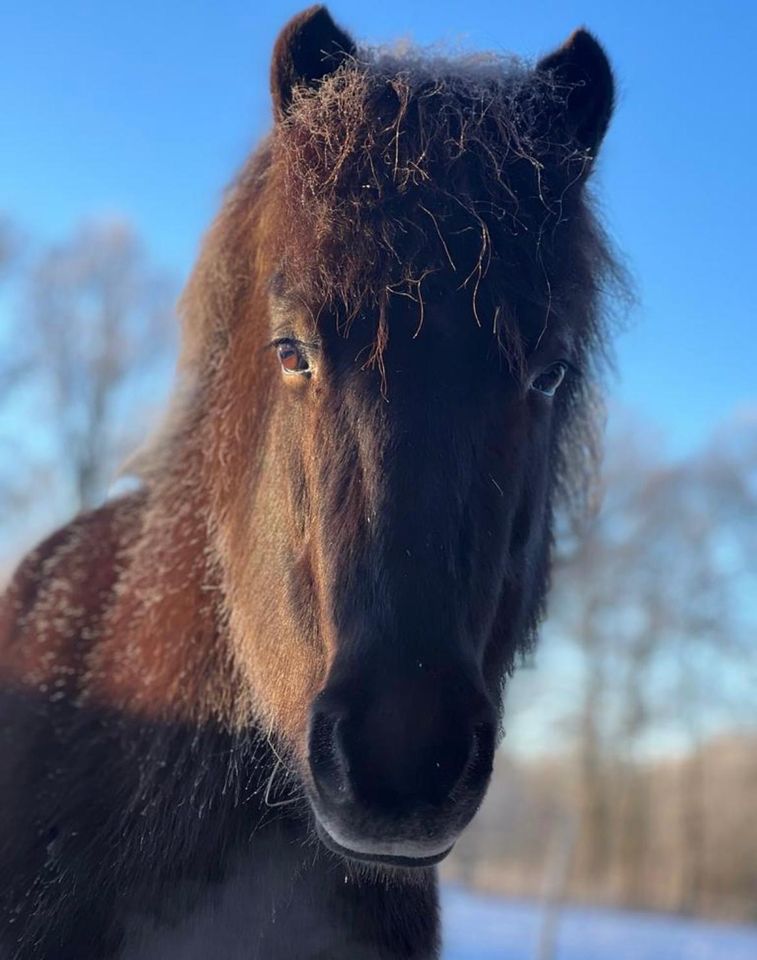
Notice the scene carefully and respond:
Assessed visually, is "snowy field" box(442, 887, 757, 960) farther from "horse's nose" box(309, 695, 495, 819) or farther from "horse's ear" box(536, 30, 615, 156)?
"horse's ear" box(536, 30, 615, 156)

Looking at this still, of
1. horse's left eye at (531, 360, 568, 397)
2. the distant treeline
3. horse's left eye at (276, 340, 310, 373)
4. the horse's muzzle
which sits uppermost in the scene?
horse's left eye at (276, 340, 310, 373)

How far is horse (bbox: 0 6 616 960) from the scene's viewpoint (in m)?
1.73

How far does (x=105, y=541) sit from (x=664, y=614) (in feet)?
46.4

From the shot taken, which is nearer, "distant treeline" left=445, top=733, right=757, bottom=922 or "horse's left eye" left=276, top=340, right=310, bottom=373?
"horse's left eye" left=276, top=340, right=310, bottom=373

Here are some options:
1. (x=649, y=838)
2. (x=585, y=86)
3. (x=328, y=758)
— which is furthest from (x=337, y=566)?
(x=649, y=838)

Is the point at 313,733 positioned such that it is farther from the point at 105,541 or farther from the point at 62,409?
the point at 62,409

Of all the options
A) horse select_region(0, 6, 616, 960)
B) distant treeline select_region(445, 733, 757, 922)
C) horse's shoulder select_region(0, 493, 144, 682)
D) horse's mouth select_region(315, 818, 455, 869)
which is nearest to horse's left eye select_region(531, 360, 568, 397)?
horse select_region(0, 6, 616, 960)

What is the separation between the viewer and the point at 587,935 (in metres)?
13.5

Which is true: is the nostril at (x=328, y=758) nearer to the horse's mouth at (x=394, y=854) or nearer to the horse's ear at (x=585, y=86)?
the horse's mouth at (x=394, y=854)

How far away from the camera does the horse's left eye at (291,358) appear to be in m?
2.23

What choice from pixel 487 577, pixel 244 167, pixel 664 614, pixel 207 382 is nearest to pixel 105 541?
pixel 207 382

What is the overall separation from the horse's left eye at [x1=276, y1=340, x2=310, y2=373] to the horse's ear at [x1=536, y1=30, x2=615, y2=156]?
1056mm

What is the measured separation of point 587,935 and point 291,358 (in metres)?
13.8

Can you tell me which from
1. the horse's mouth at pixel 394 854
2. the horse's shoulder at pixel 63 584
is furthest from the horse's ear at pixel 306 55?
the horse's mouth at pixel 394 854
